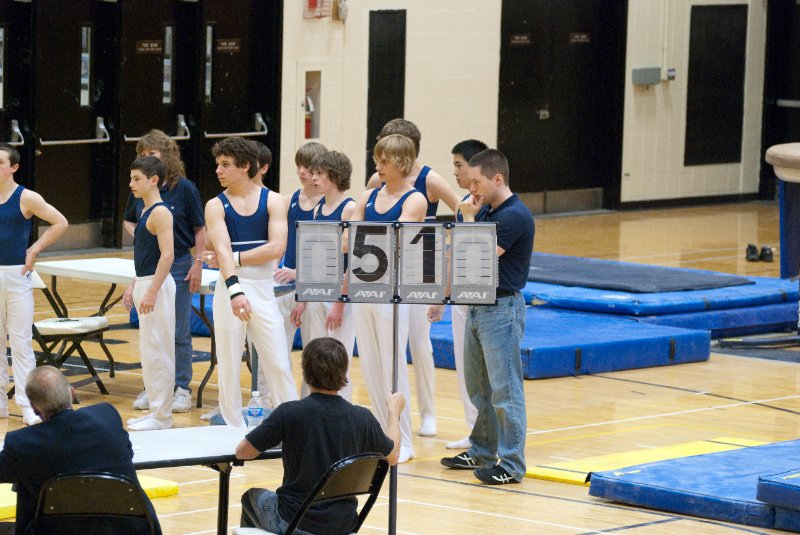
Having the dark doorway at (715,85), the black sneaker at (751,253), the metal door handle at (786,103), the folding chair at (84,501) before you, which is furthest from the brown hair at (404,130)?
the metal door handle at (786,103)

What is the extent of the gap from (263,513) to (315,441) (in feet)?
1.10

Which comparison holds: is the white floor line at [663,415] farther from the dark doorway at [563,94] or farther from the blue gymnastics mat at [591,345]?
the dark doorway at [563,94]

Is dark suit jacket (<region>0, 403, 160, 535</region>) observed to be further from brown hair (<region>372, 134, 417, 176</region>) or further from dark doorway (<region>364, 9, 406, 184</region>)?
dark doorway (<region>364, 9, 406, 184</region>)

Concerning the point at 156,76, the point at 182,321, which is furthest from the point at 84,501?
the point at 156,76

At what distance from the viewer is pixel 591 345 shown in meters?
10.7

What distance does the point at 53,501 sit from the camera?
484cm

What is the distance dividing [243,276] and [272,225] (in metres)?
0.31

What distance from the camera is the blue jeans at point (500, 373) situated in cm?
744

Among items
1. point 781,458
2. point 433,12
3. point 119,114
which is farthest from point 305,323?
point 433,12

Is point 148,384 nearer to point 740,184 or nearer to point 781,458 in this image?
point 781,458

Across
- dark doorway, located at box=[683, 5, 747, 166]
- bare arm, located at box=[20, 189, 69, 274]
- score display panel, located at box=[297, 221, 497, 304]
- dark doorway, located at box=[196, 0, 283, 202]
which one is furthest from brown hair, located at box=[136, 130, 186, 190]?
dark doorway, located at box=[683, 5, 747, 166]

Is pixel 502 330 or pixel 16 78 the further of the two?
pixel 16 78

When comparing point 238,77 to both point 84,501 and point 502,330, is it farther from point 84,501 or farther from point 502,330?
point 84,501

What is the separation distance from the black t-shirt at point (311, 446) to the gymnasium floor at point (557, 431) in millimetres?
1340
